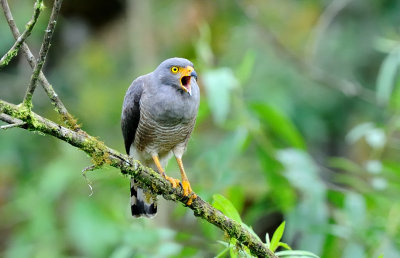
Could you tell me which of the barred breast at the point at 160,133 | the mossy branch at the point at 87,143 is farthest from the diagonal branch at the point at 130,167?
the barred breast at the point at 160,133

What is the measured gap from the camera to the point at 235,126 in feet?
17.0

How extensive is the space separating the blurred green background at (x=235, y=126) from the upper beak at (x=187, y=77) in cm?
53

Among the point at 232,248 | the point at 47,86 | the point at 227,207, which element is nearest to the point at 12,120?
the point at 47,86

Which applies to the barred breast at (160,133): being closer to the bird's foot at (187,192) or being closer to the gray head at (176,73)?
the gray head at (176,73)

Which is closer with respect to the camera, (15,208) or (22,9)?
(15,208)

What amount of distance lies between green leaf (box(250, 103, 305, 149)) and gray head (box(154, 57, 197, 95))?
985 millimetres

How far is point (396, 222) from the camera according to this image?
4727mm

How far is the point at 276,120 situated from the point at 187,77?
106cm

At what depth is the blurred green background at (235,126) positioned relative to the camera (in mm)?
4930

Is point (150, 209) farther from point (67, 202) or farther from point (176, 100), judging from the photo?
point (67, 202)

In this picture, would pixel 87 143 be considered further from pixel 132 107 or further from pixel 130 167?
pixel 132 107

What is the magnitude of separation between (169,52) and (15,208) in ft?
13.1

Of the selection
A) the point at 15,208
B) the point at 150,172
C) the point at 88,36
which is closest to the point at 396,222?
the point at 150,172

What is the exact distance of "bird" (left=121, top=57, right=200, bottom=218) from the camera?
4.05 m
